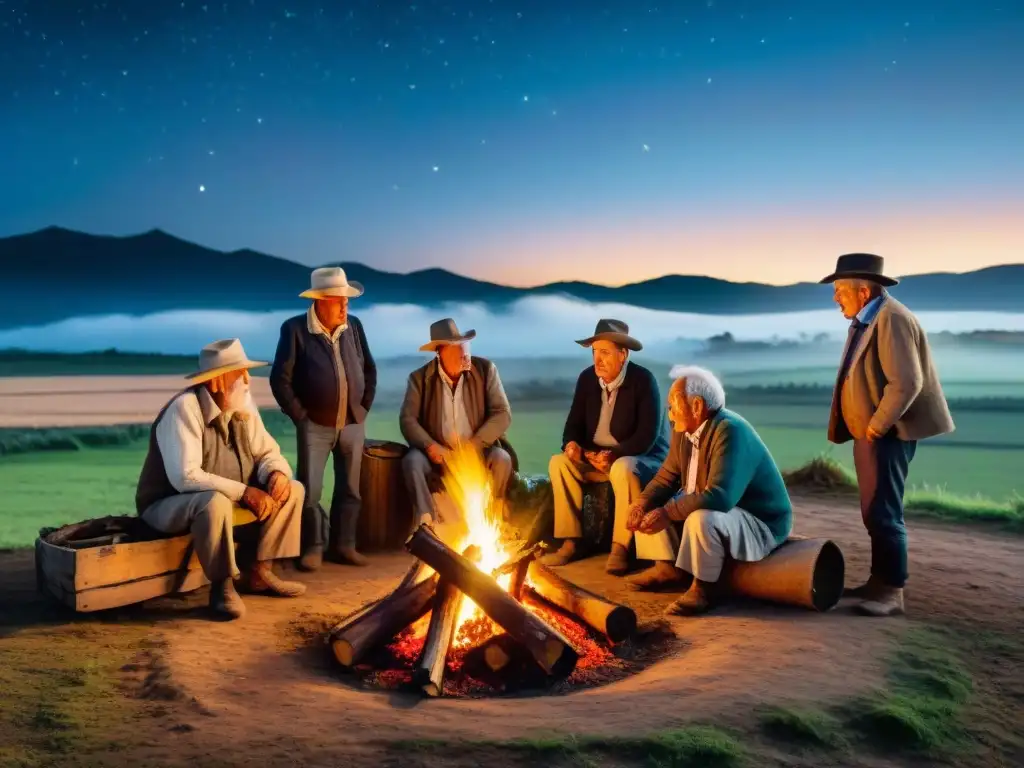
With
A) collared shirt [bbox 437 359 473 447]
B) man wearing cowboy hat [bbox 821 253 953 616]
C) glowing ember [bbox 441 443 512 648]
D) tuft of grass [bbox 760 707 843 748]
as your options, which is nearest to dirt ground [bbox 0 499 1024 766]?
tuft of grass [bbox 760 707 843 748]

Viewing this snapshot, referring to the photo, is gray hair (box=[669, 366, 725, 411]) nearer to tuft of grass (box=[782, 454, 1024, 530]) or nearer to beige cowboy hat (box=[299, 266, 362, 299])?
beige cowboy hat (box=[299, 266, 362, 299])

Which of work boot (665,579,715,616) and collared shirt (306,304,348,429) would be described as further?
collared shirt (306,304,348,429)

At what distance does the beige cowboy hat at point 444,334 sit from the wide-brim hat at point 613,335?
39.1 inches

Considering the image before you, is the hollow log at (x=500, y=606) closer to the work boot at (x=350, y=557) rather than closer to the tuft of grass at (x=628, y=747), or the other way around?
the tuft of grass at (x=628, y=747)

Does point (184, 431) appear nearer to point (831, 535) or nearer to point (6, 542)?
point (6, 542)

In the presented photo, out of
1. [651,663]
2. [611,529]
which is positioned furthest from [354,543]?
[651,663]

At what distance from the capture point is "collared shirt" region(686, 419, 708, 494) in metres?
5.84

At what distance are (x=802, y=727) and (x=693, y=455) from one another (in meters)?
2.40

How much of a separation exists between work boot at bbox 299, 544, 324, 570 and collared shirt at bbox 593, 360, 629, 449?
241 cm

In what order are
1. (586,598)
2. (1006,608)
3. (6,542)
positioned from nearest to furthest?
(586,598) < (1006,608) < (6,542)

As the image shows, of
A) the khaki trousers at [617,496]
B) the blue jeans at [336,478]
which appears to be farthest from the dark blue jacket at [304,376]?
the khaki trousers at [617,496]

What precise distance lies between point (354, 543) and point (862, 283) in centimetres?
440

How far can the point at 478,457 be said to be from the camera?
24.3 ft

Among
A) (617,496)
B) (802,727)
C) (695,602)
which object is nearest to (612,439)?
(617,496)
